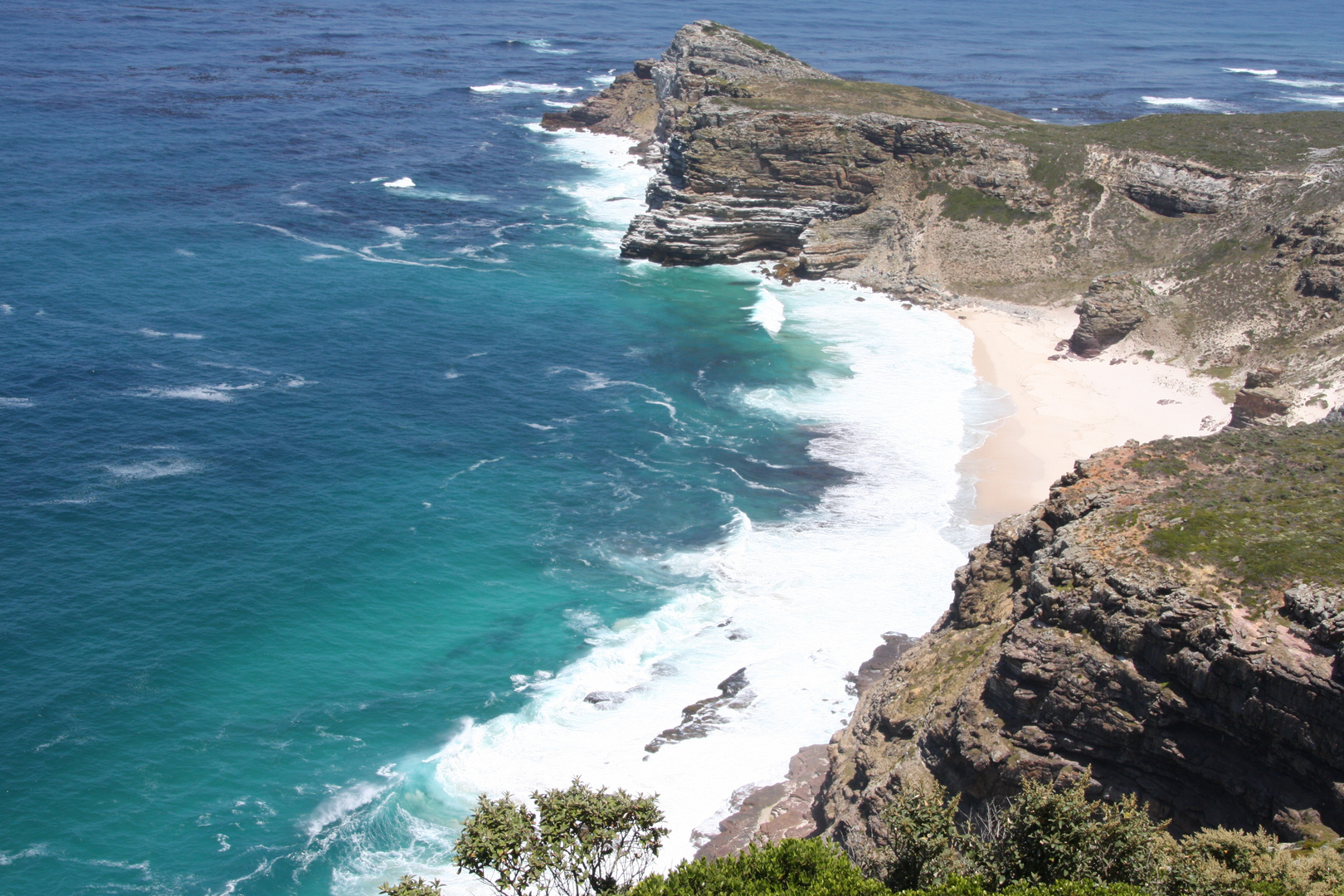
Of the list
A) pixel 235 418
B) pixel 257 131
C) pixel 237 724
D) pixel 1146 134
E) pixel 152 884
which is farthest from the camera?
pixel 257 131

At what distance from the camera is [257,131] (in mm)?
130750

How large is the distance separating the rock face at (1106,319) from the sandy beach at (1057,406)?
1034mm

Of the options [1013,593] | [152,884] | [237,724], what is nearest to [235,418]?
[237,724]

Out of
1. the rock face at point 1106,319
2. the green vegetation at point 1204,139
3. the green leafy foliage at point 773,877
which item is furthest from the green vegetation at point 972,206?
the green leafy foliage at point 773,877

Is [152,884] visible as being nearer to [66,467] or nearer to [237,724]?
[237,724]

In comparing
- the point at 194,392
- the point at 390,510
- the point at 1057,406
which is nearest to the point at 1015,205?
the point at 1057,406

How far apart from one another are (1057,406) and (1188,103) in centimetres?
13211

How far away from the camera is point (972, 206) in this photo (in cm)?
9650

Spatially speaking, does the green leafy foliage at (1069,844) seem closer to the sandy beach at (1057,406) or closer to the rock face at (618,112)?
the sandy beach at (1057,406)

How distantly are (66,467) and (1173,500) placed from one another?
57.6 metres

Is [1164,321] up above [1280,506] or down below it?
below

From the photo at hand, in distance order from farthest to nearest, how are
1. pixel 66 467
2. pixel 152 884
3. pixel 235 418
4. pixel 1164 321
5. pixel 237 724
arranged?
pixel 1164 321
pixel 235 418
pixel 66 467
pixel 237 724
pixel 152 884

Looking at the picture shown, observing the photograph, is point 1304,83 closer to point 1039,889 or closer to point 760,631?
point 760,631

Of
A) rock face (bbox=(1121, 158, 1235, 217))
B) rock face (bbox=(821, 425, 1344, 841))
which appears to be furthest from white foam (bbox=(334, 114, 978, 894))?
rock face (bbox=(1121, 158, 1235, 217))
